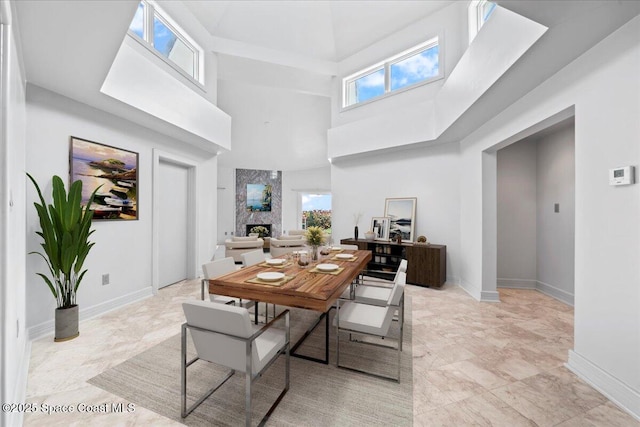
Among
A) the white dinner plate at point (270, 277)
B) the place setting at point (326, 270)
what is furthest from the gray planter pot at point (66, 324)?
the place setting at point (326, 270)

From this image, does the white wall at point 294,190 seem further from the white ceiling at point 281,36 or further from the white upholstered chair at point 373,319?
the white upholstered chair at point 373,319

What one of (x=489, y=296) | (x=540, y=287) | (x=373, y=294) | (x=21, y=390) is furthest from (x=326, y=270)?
(x=540, y=287)

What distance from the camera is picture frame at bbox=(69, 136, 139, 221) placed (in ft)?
9.84

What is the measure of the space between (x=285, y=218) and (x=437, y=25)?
8206 mm

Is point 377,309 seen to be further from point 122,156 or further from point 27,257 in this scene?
point 122,156

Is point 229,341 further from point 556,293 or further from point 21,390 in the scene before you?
point 556,293

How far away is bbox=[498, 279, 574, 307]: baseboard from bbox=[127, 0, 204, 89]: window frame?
641 centimetres

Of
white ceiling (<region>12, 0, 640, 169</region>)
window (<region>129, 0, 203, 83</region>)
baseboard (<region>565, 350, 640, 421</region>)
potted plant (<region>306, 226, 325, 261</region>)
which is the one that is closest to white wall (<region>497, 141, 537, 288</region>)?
white ceiling (<region>12, 0, 640, 169</region>)

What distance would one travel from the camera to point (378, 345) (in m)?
2.31

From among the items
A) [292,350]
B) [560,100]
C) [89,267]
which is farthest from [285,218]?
[560,100]

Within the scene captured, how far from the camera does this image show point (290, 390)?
1839mm

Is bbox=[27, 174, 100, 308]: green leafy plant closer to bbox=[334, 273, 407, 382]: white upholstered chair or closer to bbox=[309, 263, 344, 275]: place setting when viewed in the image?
bbox=[309, 263, 344, 275]: place setting

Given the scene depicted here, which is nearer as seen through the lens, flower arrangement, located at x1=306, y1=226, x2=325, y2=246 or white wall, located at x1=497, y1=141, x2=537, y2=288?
flower arrangement, located at x1=306, y1=226, x2=325, y2=246

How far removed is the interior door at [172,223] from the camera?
4.32m
